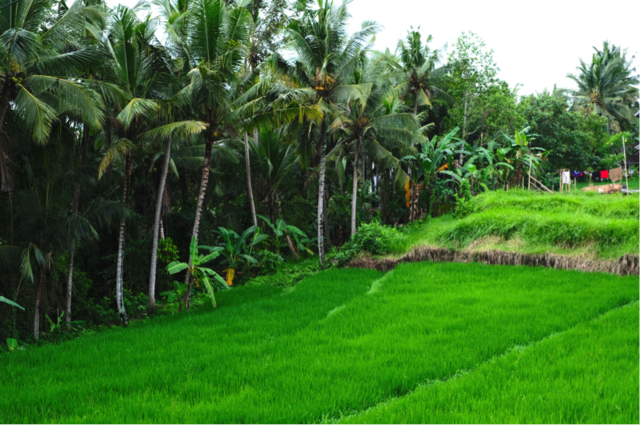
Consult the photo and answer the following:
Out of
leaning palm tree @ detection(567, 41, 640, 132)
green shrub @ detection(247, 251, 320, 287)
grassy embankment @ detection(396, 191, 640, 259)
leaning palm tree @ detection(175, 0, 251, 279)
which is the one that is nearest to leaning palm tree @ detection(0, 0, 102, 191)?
leaning palm tree @ detection(175, 0, 251, 279)

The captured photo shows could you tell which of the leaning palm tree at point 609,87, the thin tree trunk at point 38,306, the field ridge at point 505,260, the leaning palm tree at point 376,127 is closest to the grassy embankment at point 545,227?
the field ridge at point 505,260

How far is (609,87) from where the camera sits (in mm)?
38219

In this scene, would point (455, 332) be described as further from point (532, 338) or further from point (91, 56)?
point (91, 56)

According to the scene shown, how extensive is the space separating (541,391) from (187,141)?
1483cm

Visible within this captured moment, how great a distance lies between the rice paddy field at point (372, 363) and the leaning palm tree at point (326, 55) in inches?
275

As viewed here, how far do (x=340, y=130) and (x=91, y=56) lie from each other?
30.5ft

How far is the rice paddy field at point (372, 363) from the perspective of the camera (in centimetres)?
468

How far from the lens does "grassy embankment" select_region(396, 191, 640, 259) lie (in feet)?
37.4

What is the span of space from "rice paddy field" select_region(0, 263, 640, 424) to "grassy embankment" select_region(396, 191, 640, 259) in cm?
141

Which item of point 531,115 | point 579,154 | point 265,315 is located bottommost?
point 265,315

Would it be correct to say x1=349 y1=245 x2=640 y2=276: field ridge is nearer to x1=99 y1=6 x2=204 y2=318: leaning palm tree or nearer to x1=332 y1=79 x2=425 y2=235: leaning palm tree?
x1=332 y1=79 x2=425 y2=235: leaning palm tree

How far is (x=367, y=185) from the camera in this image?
82.5 ft

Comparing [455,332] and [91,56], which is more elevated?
[91,56]

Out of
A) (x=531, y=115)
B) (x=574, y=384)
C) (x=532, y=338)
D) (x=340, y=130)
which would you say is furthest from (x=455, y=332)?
(x=531, y=115)
